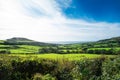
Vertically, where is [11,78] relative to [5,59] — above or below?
below

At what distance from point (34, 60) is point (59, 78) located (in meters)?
14.3

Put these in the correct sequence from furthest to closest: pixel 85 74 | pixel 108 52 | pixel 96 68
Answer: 1. pixel 108 52
2. pixel 96 68
3. pixel 85 74

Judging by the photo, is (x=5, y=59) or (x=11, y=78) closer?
(x=11, y=78)

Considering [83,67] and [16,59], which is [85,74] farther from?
[16,59]

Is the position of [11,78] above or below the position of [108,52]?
below

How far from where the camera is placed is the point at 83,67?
6550 centimetres

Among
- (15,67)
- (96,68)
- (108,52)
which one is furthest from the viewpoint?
(108,52)

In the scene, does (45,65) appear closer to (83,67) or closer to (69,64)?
(69,64)

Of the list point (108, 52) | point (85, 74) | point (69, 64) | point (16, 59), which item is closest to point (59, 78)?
point (69, 64)

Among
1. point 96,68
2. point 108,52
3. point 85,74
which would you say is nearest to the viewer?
point 85,74

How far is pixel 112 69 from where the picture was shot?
179 ft

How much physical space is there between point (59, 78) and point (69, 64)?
25.0ft

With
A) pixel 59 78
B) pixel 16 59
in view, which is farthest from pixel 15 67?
pixel 59 78

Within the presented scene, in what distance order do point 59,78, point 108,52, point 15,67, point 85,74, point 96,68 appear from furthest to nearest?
point 108,52
point 15,67
point 59,78
point 96,68
point 85,74
